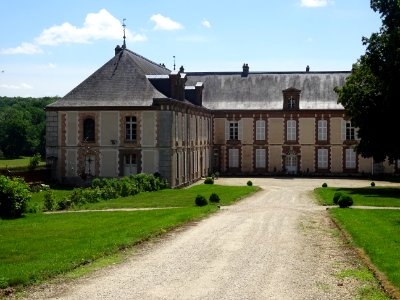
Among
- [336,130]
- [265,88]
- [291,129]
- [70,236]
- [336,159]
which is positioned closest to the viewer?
[70,236]

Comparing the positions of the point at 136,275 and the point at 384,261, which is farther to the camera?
the point at 384,261

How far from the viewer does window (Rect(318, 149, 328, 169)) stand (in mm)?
53812

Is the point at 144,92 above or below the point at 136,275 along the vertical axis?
above

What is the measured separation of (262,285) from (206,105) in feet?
147

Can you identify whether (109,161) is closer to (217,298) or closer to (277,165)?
(277,165)

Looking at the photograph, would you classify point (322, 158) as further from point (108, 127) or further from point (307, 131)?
point (108, 127)

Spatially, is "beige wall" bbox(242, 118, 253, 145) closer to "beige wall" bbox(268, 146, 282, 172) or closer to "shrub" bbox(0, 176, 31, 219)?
"beige wall" bbox(268, 146, 282, 172)

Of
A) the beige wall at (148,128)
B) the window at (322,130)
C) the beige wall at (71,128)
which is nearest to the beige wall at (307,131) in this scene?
the window at (322,130)

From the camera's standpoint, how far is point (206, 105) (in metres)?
55.3

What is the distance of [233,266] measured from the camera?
1295 cm

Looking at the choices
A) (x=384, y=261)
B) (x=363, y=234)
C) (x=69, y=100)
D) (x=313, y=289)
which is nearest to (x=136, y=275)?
(x=313, y=289)

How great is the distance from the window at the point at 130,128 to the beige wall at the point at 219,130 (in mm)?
18150

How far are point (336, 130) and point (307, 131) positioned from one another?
2674 mm

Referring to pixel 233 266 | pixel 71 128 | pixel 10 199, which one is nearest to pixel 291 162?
pixel 71 128
